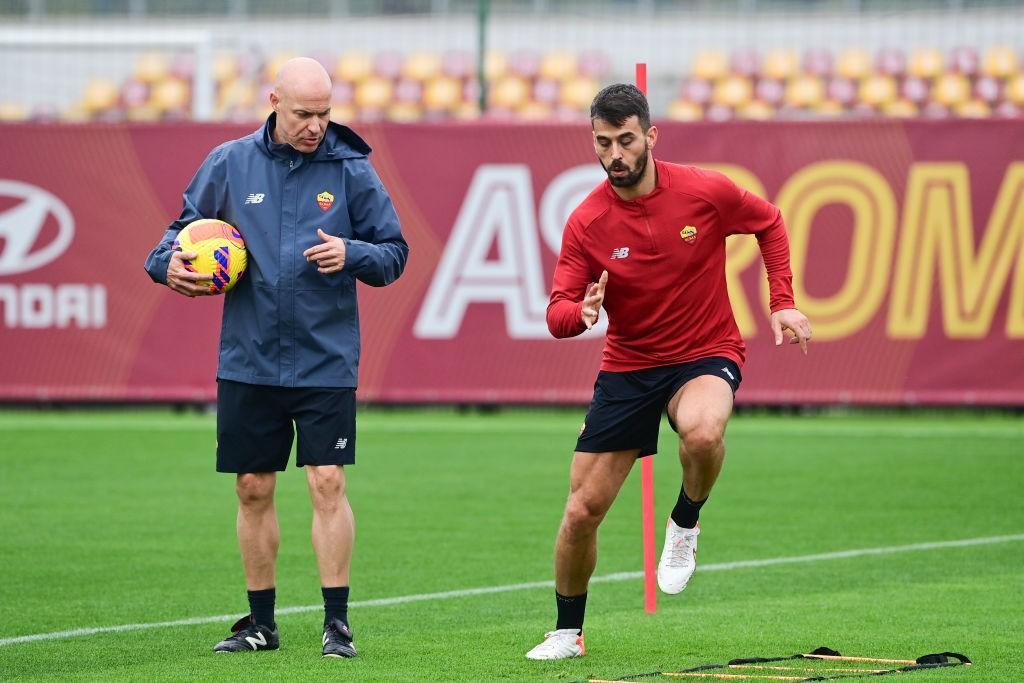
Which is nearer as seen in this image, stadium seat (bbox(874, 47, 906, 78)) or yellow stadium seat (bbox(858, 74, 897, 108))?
stadium seat (bbox(874, 47, 906, 78))

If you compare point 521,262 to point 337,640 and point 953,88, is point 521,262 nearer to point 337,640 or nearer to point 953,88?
point 953,88

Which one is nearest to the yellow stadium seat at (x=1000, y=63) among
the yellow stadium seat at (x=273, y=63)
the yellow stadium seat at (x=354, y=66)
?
the yellow stadium seat at (x=354, y=66)

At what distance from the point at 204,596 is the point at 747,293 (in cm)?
965

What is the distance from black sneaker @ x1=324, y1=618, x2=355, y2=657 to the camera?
23.5ft

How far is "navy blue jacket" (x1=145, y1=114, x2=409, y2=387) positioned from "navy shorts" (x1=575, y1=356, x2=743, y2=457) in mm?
1027

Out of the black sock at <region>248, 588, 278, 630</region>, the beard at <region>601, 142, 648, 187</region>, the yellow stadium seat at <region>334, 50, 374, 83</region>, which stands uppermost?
the yellow stadium seat at <region>334, 50, 374, 83</region>

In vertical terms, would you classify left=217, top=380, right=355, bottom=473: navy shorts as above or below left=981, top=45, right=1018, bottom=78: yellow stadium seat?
below

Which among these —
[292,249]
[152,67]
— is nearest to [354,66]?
[152,67]

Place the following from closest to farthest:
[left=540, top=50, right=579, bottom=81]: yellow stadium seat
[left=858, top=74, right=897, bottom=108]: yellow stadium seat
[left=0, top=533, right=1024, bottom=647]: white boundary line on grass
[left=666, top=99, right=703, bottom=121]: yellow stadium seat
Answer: [left=0, top=533, right=1024, bottom=647]: white boundary line on grass
[left=858, top=74, right=897, bottom=108]: yellow stadium seat
[left=540, top=50, right=579, bottom=81]: yellow stadium seat
[left=666, top=99, right=703, bottom=121]: yellow stadium seat

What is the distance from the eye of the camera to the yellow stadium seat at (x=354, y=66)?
2238 centimetres

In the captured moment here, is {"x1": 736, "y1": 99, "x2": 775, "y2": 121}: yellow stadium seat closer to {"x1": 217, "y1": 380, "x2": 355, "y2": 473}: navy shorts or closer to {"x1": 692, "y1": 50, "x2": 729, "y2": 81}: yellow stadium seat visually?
{"x1": 692, "y1": 50, "x2": 729, "y2": 81}: yellow stadium seat

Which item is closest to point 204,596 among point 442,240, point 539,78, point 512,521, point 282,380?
point 282,380

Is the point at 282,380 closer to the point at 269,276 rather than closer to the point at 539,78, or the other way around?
the point at 269,276

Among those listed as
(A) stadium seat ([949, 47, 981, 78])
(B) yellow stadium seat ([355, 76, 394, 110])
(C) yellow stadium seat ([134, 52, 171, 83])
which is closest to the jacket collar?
(C) yellow stadium seat ([134, 52, 171, 83])
